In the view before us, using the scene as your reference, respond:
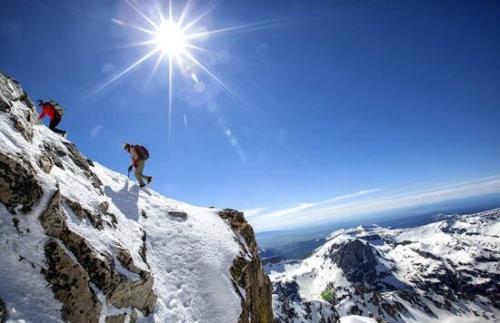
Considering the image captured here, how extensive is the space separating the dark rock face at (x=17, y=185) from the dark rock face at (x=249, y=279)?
41.9ft

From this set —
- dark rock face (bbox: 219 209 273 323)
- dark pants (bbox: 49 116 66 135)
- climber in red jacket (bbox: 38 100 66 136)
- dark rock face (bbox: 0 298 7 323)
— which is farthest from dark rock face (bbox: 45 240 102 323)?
dark pants (bbox: 49 116 66 135)

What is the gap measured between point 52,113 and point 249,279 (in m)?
19.0

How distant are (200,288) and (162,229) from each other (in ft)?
17.3

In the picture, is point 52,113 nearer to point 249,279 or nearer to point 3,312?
point 3,312

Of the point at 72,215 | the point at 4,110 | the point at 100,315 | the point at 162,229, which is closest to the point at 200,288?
the point at 162,229

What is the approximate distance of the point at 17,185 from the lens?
10938 mm

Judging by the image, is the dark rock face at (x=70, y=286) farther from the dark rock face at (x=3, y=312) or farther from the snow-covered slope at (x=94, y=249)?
the dark rock face at (x=3, y=312)

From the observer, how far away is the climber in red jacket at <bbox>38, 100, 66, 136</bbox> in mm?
21531

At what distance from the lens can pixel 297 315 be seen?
188750 millimetres

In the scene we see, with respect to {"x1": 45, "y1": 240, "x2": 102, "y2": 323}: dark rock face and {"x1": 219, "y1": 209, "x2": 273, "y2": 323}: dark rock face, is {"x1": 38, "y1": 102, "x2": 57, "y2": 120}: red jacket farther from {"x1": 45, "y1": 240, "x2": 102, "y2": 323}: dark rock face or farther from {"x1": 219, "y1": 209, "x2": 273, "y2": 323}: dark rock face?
{"x1": 219, "y1": 209, "x2": 273, "y2": 323}: dark rock face

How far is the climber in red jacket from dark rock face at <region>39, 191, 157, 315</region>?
38.8 feet

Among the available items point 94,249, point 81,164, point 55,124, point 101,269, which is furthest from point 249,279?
point 55,124

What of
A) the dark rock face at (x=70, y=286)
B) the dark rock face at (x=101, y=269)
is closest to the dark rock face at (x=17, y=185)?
the dark rock face at (x=101, y=269)

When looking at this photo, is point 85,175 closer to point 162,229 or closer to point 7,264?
point 162,229
